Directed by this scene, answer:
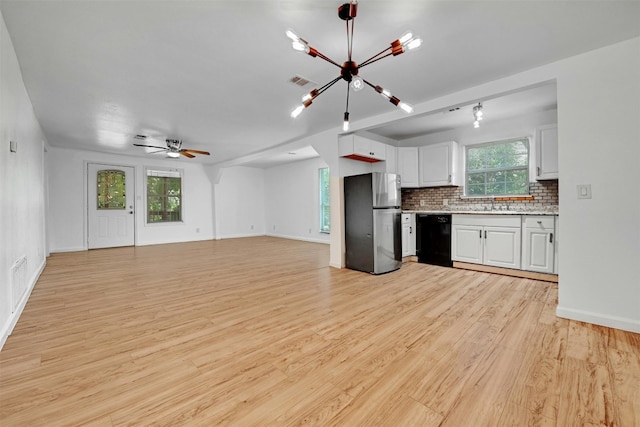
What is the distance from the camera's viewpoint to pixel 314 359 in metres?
1.86

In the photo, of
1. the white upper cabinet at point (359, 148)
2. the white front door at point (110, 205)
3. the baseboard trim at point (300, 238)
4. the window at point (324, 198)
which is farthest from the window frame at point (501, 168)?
the white front door at point (110, 205)

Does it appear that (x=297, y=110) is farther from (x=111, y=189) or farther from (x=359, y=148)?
(x=111, y=189)

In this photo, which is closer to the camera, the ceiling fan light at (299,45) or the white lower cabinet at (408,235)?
the ceiling fan light at (299,45)

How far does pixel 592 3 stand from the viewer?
1.79 metres

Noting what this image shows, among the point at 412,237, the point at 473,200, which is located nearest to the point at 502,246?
the point at 473,200

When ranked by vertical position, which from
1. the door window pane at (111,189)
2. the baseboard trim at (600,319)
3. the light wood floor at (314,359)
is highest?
the door window pane at (111,189)

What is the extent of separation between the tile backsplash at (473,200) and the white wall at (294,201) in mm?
2681

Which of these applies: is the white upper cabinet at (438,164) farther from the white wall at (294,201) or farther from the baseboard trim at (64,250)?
the baseboard trim at (64,250)

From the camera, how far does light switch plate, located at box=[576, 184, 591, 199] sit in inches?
94.7

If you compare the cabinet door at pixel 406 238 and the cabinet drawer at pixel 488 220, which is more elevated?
the cabinet drawer at pixel 488 220

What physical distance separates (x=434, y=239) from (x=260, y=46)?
3925mm

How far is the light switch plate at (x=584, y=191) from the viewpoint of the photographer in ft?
7.89

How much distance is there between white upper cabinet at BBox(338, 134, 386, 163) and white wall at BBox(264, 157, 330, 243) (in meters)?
2.90

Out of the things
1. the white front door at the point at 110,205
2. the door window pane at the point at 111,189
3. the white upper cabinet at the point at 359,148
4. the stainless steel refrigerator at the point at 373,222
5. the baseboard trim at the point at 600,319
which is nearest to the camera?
the baseboard trim at the point at 600,319
